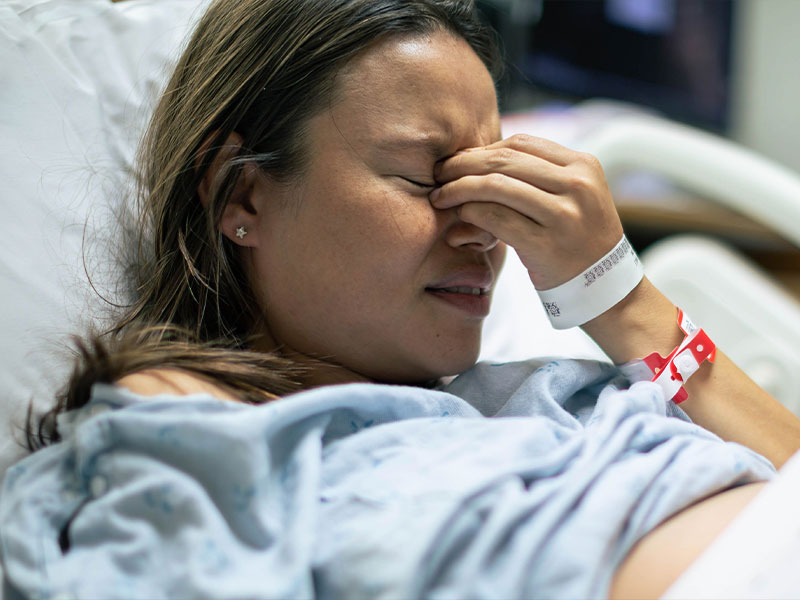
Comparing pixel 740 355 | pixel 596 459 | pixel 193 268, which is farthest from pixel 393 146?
pixel 740 355

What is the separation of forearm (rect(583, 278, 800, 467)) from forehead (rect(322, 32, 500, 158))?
0.26 m

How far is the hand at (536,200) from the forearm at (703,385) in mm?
88

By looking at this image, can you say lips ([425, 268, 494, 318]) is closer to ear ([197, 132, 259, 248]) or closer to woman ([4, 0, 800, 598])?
woman ([4, 0, 800, 598])

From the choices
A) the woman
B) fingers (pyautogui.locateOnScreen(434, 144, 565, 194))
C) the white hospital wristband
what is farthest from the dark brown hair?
the white hospital wristband

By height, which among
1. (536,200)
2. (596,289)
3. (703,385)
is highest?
(536,200)

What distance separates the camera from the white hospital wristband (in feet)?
2.93

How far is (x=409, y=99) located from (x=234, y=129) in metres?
0.21

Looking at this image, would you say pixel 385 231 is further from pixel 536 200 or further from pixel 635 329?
pixel 635 329

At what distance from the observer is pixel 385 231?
836 mm

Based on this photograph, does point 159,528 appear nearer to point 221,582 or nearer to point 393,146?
point 221,582

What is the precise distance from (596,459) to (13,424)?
59 centimetres

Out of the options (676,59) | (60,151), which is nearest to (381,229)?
(60,151)

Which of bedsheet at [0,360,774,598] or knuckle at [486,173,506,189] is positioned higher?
knuckle at [486,173,506,189]

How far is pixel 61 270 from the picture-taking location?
94cm
